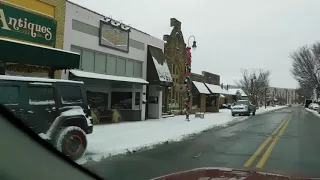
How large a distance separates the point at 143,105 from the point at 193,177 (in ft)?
65.2

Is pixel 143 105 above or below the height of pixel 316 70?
below

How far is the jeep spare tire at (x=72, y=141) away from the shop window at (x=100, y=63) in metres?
10.3

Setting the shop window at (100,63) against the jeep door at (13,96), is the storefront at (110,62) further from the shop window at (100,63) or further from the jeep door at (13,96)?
the jeep door at (13,96)

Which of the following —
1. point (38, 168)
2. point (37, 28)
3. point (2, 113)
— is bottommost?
point (38, 168)

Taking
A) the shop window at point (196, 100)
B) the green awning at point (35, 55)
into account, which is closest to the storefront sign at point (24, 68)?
the green awning at point (35, 55)

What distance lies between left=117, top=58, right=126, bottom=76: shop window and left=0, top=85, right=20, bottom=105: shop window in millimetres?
13087

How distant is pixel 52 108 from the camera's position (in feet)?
29.3

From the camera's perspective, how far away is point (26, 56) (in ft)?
40.7

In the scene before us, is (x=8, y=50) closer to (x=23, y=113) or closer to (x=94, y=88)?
(x=23, y=113)

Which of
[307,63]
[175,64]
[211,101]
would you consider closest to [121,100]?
[175,64]

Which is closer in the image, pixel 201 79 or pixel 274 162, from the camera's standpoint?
pixel 274 162

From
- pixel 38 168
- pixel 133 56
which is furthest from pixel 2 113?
pixel 133 56

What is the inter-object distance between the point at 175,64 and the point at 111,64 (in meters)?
11.9

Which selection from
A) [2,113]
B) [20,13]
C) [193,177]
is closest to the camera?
[2,113]
